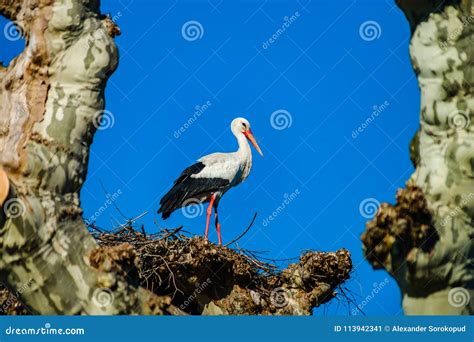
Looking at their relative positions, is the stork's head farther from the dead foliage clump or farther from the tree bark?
the dead foliage clump

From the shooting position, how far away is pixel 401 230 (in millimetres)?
3547

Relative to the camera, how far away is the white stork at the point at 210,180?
36.7 ft

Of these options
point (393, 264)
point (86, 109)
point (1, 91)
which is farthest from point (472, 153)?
point (1, 91)

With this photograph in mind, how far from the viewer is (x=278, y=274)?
8.88 m

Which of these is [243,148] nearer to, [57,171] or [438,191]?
[57,171]

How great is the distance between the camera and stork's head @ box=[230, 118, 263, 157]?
13375 millimetres

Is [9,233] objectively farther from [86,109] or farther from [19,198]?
[86,109]

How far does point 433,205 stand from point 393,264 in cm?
29

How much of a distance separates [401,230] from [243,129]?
393 inches

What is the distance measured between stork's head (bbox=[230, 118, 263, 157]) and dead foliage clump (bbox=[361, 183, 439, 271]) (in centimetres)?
977

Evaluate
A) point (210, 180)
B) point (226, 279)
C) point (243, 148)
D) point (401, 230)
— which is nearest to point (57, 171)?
point (401, 230)

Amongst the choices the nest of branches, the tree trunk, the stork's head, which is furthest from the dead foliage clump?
the stork's head

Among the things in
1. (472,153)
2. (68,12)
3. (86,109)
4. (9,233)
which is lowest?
(9,233)

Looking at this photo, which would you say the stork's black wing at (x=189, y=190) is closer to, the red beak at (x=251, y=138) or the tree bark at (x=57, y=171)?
the red beak at (x=251, y=138)
